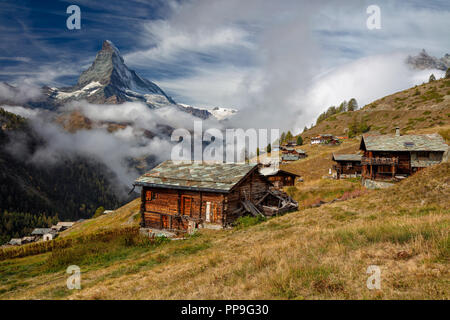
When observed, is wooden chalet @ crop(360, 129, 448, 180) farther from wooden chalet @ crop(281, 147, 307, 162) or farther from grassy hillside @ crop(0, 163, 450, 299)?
wooden chalet @ crop(281, 147, 307, 162)

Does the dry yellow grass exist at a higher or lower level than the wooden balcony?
lower

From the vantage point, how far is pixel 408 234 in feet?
26.9

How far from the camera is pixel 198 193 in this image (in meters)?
23.2

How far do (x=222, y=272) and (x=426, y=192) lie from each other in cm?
1696

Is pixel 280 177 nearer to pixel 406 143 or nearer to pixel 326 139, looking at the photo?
pixel 406 143

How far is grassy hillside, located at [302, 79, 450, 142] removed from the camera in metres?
88.0

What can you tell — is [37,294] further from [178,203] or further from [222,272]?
[178,203]

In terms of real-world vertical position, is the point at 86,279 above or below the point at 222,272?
below

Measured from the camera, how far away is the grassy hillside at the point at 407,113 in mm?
88000

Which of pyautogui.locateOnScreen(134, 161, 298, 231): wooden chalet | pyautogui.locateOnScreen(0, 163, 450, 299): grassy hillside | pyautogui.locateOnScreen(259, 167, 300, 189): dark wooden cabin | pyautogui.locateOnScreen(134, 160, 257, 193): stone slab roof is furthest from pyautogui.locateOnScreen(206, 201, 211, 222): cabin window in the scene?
pyautogui.locateOnScreen(259, 167, 300, 189): dark wooden cabin

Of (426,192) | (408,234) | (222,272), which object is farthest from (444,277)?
(426,192)

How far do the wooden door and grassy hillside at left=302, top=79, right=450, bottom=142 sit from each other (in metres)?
80.4
